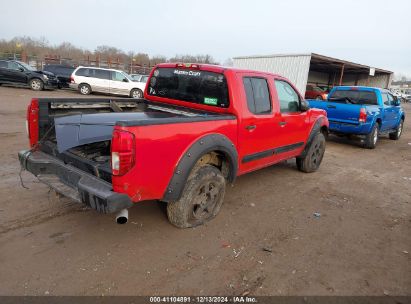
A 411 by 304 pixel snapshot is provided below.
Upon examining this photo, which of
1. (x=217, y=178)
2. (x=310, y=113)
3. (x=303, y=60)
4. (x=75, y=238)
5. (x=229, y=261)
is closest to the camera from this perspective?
(x=229, y=261)

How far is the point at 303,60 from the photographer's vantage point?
19.5 meters

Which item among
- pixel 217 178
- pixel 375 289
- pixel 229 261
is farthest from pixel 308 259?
pixel 217 178

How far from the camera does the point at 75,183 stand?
310 centimetres

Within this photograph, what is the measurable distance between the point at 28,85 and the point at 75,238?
17902 mm

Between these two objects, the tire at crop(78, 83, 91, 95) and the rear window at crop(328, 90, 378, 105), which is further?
the tire at crop(78, 83, 91, 95)

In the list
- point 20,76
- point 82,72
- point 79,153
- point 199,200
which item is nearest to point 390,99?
point 199,200

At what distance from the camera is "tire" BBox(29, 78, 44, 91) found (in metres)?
18.0

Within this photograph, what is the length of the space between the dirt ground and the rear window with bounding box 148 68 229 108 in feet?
4.91

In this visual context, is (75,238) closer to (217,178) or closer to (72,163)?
(72,163)

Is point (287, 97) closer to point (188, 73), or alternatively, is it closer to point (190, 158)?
point (188, 73)

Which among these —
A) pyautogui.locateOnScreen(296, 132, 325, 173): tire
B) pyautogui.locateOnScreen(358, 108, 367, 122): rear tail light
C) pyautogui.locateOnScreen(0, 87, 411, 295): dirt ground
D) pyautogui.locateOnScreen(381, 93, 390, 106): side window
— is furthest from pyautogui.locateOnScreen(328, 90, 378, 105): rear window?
pyautogui.locateOnScreen(0, 87, 411, 295): dirt ground

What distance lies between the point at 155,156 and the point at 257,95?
2.03 metres

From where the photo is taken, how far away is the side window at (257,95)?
4177 mm

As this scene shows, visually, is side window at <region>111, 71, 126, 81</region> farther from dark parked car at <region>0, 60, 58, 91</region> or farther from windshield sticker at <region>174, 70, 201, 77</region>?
windshield sticker at <region>174, 70, 201, 77</region>
